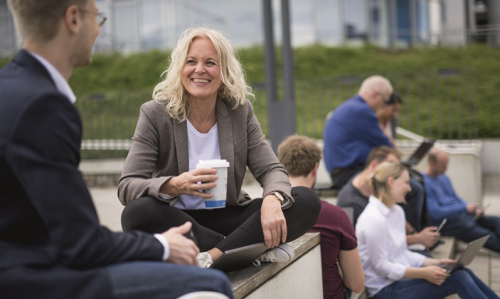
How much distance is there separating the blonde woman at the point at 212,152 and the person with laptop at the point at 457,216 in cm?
346

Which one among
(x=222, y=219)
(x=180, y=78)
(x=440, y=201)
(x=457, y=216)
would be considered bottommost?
(x=457, y=216)

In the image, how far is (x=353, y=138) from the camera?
6.42m

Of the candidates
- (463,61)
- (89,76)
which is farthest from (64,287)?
(89,76)

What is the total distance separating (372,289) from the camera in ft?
13.4

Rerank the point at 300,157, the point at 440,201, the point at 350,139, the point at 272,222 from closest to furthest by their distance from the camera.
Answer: the point at 272,222 < the point at 300,157 < the point at 440,201 < the point at 350,139

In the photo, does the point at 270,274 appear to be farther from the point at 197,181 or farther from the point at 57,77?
the point at 57,77

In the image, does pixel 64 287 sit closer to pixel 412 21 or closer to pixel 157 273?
pixel 157 273

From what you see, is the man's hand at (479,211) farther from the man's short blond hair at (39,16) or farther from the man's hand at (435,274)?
the man's short blond hair at (39,16)

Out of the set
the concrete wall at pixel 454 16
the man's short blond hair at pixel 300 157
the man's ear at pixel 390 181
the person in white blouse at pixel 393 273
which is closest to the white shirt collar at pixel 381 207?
the person in white blouse at pixel 393 273

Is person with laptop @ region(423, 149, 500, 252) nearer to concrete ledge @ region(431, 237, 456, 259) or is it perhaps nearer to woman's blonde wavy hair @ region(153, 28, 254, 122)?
concrete ledge @ region(431, 237, 456, 259)

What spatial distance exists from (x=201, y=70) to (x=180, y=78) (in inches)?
5.3

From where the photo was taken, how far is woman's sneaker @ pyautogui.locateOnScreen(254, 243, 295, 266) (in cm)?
288

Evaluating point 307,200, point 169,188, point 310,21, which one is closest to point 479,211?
point 307,200

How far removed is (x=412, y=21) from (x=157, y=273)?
18.7 m
